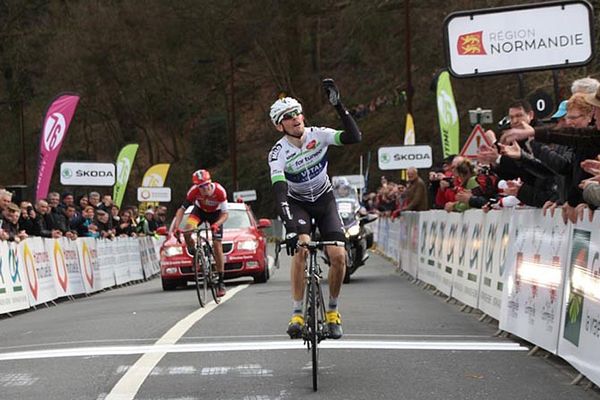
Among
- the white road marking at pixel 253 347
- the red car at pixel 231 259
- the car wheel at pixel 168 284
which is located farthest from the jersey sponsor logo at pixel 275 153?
the car wheel at pixel 168 284

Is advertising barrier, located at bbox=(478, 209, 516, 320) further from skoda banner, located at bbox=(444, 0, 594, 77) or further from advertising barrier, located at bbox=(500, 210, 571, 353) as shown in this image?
skoda banner, located at bbox=(444, 0, 594, 77)

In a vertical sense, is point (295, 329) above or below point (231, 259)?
above

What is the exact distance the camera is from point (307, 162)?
380 inches

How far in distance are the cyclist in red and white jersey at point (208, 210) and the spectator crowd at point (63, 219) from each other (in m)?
2.74

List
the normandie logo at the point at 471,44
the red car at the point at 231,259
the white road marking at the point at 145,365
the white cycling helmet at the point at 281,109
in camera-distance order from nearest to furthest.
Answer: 1. the white road marking at the point at 145,365
2. the white cycling helmet at the point at 281,109
3. the normandie logo at the point at 471,44
4. the red car at the point at 231,259

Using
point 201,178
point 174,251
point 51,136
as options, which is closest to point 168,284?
point 174,251

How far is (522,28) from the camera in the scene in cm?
1499

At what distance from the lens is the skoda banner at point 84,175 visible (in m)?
35.8

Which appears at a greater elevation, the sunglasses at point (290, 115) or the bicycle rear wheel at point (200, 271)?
the sunglasses at point (290, 115)

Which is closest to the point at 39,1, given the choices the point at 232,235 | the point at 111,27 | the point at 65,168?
the point at 111,27

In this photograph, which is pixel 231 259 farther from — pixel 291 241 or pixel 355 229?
pixel 291 241

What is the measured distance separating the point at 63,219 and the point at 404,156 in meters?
16.6

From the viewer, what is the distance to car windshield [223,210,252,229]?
2200 cm

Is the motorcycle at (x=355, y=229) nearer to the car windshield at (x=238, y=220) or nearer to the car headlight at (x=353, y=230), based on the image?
the car headlight at (x=353, y=230)
